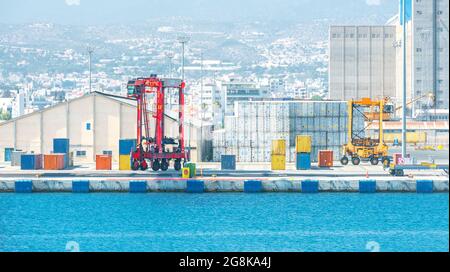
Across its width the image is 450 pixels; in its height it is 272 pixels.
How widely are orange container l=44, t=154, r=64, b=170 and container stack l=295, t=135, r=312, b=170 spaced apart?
53.2 ft

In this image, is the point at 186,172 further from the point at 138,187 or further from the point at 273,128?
the point at 273,128

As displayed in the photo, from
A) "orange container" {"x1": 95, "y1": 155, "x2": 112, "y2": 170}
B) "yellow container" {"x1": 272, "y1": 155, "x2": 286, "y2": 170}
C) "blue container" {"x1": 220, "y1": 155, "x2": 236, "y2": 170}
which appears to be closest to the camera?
"yellow container" {"x1": 272, "y1": 155, "x2": 286, "y2": 170}

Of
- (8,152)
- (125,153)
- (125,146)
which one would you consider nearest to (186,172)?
(125,146)

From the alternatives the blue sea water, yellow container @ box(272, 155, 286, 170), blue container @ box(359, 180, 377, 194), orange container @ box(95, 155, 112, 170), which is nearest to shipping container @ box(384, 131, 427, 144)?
yellow container @ box(272, 155, 286, 170)

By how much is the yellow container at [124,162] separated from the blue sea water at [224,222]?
32.9 ft

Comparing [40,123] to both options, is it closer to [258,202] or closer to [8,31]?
[258,202]

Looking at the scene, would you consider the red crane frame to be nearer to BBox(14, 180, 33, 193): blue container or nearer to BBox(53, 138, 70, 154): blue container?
BBox(53, 138, 70, 154): blue container

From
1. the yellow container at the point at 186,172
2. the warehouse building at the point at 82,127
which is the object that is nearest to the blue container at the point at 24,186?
the yellow container at the point at 186,172

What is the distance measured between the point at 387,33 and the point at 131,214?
12363 centimetres

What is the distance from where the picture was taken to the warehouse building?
7775cm

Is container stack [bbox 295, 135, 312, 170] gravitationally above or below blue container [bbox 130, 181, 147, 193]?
above

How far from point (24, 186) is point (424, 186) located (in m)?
23.9

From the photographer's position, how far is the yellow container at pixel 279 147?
234 feet
